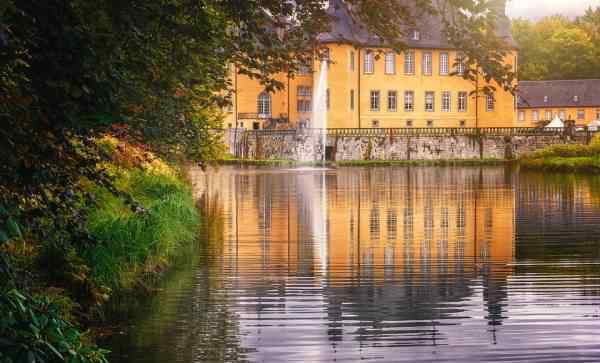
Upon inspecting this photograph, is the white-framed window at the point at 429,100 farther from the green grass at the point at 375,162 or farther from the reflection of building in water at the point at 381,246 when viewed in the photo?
the reflection of building in water at the point at 381,246

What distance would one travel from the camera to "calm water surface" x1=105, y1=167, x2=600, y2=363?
7441 mm

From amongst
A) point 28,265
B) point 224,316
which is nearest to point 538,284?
point 224,316

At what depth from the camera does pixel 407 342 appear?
757 cm

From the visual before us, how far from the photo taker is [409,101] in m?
70.7

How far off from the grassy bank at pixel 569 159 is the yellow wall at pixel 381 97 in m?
16.6

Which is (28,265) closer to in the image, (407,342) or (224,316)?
(224,316)

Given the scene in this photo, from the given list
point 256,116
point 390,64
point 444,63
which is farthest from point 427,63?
point 256,116

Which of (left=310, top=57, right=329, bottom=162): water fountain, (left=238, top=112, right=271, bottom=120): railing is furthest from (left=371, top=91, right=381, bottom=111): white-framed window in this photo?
(left=238, top=112, right=271, bottom=120): railing

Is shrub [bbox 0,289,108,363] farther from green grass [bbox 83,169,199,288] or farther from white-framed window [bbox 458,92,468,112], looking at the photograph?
white-framed window [bbox 458,92,468,112]

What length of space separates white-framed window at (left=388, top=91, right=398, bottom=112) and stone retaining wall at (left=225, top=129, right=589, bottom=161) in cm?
983

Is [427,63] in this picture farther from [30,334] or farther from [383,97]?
[30,334]

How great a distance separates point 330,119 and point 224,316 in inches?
2305

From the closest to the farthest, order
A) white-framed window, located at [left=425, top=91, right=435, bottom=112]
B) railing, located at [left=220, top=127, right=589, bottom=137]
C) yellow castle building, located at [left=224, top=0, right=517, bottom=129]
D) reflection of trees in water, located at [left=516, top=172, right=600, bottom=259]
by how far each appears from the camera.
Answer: reflection of trees in water, located at [left=516, top=172, right=600, bottom=259] < railing, located at [left=220, top=127, right=589, bottom=137] < yellow castle building, located at [left=224, top=0, right=517, bottom=129] < white-framed window, located at [left=425, top=91, right=435, bottom=112]

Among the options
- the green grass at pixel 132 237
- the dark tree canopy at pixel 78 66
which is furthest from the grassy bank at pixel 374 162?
the dark tree canopy at pixel 78 66
